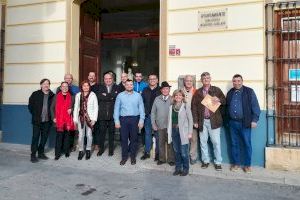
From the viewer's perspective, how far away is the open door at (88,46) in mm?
9805

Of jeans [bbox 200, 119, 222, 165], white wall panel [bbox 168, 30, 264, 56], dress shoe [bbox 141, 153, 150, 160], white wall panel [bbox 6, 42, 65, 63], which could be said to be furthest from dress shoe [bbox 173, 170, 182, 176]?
white wall panel [bbox 6, 42, 65, 63]

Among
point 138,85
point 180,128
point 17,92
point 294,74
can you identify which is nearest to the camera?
point 180,128

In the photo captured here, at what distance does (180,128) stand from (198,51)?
207 centimetres

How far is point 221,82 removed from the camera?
25.4 ft

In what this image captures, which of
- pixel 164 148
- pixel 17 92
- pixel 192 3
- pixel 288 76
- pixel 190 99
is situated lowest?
pixel 164 148

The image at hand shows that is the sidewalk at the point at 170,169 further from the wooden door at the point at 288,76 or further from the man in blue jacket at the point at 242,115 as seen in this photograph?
the wooden door at the point at 288,76

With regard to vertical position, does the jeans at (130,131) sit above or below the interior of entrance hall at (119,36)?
below

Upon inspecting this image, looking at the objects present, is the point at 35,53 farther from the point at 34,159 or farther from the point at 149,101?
the point at 149,101

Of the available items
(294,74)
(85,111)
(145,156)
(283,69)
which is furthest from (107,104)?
(294,74)

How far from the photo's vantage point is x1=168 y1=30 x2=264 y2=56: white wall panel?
744 centimetres

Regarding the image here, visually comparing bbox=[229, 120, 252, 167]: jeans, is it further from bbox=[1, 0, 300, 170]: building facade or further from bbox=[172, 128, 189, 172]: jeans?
bbox=[172, 128, 189, 172]: jeans

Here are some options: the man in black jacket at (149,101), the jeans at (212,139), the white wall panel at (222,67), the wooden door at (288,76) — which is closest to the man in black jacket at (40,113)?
the man in black jacket at (149,101)

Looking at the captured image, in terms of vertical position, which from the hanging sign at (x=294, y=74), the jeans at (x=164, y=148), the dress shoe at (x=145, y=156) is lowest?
the dress shoe at (x=145, y=156)

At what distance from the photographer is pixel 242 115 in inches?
275
